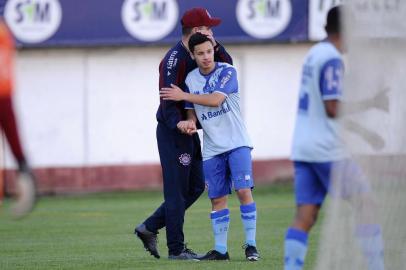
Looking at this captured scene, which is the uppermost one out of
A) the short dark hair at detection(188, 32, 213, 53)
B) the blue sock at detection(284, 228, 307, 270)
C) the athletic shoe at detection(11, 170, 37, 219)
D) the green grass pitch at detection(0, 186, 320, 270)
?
the short dark hair at detection(188, 32, 213, 53)

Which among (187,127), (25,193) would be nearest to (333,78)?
(25,193)

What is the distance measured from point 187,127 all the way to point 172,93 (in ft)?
1.16

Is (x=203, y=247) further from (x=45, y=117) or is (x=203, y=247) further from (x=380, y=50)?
(x=45, y=117)

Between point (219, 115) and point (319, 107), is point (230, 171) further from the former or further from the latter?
point (319, 107)

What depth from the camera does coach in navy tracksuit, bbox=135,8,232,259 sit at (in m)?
11.3

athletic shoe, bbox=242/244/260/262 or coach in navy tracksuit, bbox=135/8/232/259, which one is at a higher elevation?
coach in navy tracksuit, bbox=135/8/232/259

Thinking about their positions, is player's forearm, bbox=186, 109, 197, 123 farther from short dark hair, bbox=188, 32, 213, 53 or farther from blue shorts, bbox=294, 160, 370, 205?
blue shorts, bbox=294, 160, 370, 205

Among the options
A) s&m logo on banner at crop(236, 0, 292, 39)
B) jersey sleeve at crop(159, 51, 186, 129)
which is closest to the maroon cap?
jersey sleeve at crop(159, 51, 186, 129)

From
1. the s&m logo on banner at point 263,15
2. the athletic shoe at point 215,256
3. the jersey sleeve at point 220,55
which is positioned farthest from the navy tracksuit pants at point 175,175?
the s&m logo on banner at point 263,15

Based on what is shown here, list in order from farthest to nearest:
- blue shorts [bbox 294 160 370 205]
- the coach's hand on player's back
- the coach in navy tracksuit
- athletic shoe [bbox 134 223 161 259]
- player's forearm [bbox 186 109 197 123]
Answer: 1. athletic shoe [bbox 134 223 161 259]
2. player's forearm [bbox 186 109 197 123]
3. the coach in navy tracksuit
4. the coach's hand on player's back
5. blue shorts [bbox 294 160 370 205]

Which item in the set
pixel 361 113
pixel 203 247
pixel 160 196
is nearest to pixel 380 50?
pixel 361 113

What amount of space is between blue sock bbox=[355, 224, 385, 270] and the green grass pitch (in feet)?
8.11

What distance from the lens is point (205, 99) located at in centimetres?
1111

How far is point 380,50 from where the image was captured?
8102mm
